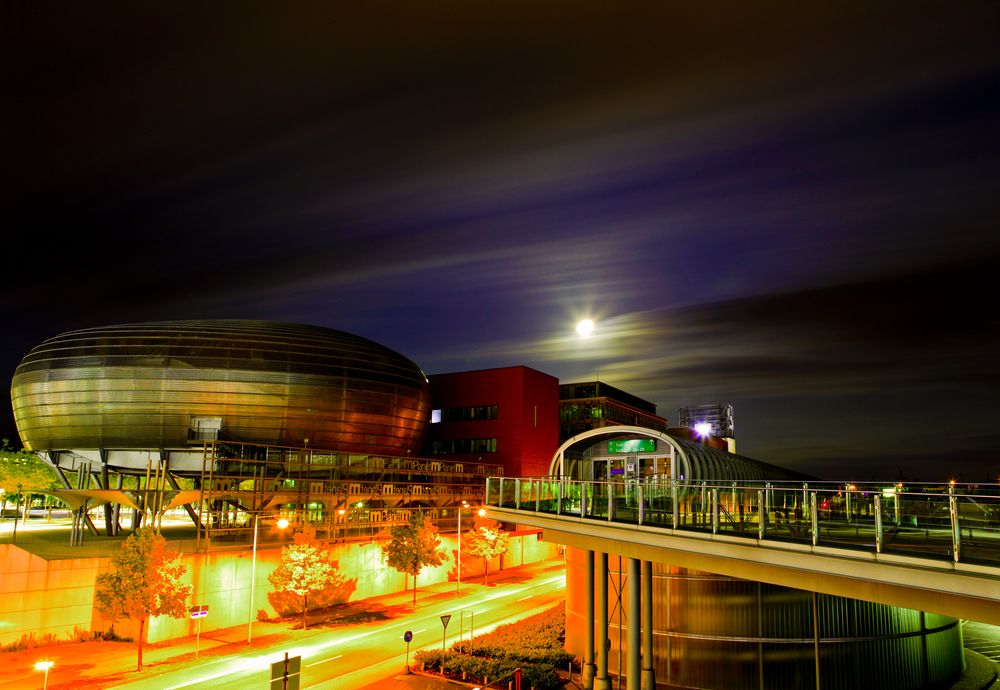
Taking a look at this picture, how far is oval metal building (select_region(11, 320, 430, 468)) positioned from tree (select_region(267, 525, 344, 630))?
13.5 metres

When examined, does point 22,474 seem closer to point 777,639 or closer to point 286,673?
point 286,673

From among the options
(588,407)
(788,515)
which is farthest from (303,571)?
(588,407)

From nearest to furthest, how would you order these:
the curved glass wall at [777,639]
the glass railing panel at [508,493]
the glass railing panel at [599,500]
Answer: the glass railing panel at [599,500] → the curved glass wall at [777,639] → the glass railing panel at [508,493]

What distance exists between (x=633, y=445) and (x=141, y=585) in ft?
74.1

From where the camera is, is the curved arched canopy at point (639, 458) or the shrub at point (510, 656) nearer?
the shrub at point (510, 656)

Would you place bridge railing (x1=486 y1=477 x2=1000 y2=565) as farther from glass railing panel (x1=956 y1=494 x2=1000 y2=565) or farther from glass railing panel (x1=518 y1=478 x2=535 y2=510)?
glass railing panel (x1=518 y1=478 x2=535 y2=510)

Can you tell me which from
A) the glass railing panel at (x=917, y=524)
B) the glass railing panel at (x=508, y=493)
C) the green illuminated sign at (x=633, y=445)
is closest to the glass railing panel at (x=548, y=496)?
the glass railing panel at (x=508, y=493)

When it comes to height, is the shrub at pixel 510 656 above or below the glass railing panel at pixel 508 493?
below

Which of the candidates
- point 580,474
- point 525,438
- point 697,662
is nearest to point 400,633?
point 580,474

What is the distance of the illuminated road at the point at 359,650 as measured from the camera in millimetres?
25000

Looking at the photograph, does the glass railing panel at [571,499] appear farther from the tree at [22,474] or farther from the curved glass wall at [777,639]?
the tree at [22,474]

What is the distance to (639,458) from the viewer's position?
112ft

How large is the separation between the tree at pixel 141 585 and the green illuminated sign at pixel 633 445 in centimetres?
2111

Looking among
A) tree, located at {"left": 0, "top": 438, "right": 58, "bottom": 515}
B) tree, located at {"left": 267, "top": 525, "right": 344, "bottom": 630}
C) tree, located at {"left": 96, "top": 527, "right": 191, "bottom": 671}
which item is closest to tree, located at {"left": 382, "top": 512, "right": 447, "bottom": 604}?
tree, located at {"left": 267, "top": 525, "right": 344, "bottom": 630}
